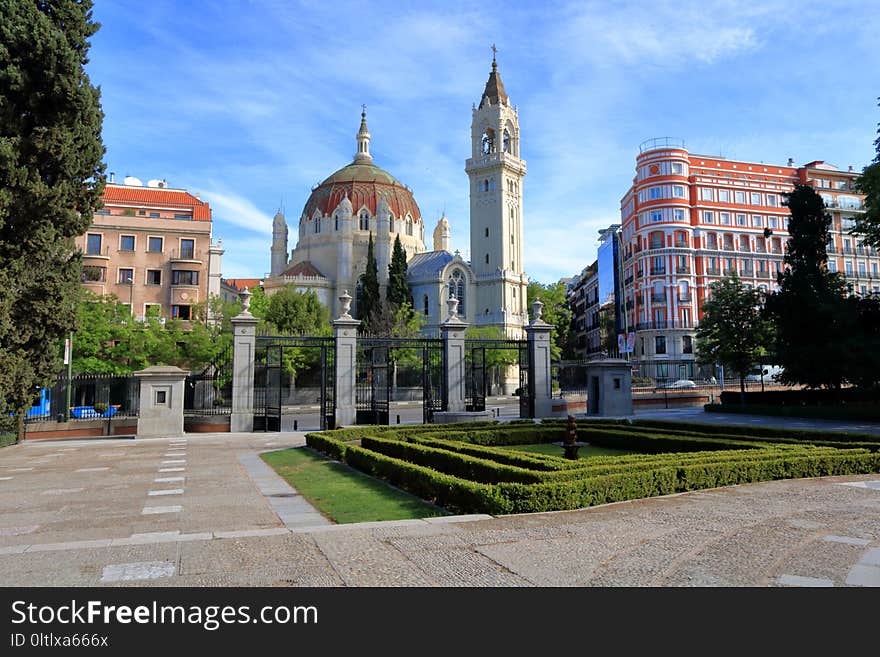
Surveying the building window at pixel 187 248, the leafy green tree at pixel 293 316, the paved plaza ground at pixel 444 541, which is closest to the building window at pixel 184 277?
the building window at pixel 187 248

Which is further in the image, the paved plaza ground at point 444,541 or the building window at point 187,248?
the building window at point 187,248

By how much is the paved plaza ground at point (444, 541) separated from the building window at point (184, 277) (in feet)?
134

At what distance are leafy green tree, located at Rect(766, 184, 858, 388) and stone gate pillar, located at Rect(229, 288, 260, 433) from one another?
22.7 meters

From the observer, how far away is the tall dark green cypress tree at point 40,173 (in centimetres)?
1395

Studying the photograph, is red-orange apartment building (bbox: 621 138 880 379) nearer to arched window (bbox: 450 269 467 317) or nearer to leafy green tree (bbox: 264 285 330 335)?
arched window (bbox: 450 269 467 317)

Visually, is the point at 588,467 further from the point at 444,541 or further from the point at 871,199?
the point at 871,199

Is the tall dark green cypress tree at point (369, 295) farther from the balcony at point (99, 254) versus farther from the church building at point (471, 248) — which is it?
the balcony at point (99, 254)

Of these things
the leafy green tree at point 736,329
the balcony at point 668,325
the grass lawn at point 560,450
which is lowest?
the grass lawn at point 560,450

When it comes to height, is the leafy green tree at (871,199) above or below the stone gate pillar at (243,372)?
above

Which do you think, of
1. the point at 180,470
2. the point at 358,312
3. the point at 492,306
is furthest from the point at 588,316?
the point at 180,470

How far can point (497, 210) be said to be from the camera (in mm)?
70188

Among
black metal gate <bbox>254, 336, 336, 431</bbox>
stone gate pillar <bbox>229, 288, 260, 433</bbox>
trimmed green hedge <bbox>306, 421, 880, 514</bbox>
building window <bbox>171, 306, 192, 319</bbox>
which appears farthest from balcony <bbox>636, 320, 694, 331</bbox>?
stone gate pillar <bbox>229, 288, 260, 433</bbox>

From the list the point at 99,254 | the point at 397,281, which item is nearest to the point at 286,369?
the point at 99,254

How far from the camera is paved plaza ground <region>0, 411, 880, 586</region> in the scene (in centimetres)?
532
